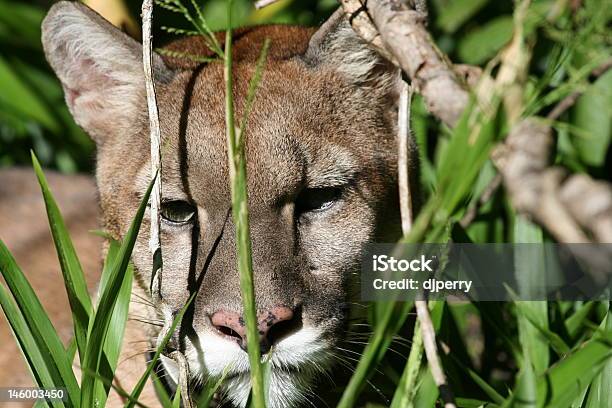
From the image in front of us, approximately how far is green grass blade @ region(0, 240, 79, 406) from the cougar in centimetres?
28

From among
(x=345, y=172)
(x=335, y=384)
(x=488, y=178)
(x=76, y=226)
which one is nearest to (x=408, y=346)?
(x=335, y=384)

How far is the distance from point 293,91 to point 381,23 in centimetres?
62

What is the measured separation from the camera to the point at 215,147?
8.48 ft

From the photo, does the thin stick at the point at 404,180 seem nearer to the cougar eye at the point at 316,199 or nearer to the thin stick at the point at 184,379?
the cougar eye at the point at 316,199

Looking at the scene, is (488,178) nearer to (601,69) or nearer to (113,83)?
(601,69)

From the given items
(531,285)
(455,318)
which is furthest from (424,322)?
(455,318)

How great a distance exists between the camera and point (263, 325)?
228cm

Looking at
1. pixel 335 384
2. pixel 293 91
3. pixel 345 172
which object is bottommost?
pixel 335 384

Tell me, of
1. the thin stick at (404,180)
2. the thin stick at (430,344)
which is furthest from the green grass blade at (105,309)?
the thin stick at (430,344)

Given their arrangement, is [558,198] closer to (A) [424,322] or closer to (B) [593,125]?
(A) [424,322]

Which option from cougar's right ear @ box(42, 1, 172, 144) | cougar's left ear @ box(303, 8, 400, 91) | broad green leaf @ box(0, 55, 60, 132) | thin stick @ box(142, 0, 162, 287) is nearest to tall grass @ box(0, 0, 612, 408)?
thin stick @ box(142, 0, 162, 287)

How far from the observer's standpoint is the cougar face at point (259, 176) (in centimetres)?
239

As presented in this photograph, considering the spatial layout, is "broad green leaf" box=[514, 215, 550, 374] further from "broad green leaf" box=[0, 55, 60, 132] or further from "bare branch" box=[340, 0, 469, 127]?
"broad green leaf" box=[0, 55, 60, 132]

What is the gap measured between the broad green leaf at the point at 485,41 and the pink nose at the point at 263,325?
228cm
